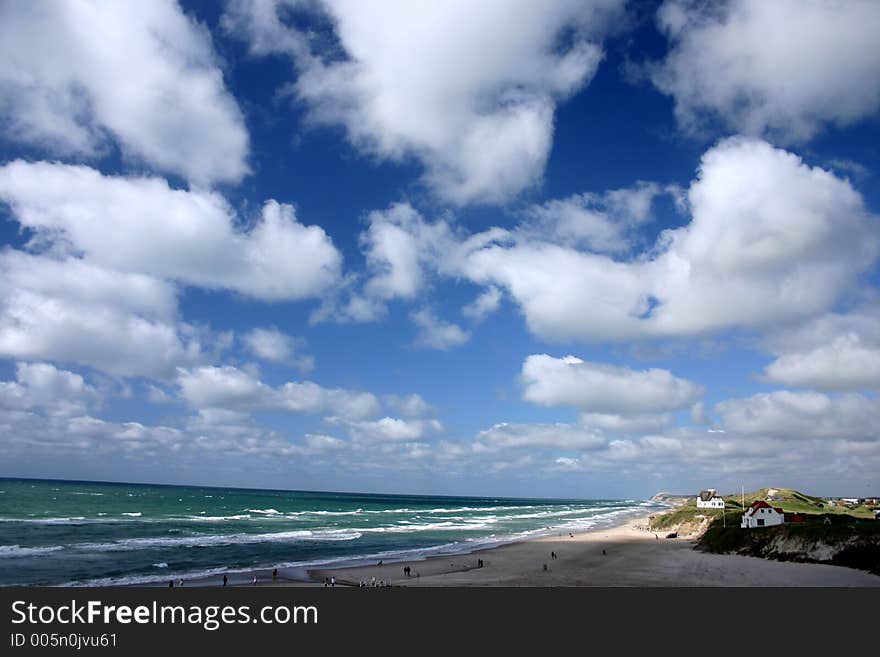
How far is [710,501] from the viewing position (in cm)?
9775

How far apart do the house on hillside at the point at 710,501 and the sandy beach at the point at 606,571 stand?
3515cm

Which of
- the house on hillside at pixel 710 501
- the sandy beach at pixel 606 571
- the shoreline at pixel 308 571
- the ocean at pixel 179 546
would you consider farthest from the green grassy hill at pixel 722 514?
the shoreline at pixel 308 571

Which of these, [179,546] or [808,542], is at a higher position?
[808,542]

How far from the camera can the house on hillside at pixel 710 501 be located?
3740 inches

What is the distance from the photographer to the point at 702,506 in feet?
318

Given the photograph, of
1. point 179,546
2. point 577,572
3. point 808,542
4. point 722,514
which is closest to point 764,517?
point 808,542

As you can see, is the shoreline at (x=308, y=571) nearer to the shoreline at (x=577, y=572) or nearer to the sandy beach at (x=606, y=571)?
the shoreline at (x=577, y=572)

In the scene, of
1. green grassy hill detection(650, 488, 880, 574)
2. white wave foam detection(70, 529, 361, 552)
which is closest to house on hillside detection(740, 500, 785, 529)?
green grassy hill detection(650, 488, 880, 574)

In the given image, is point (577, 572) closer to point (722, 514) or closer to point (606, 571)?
point (606, 571)

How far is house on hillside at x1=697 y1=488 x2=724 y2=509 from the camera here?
95000mm

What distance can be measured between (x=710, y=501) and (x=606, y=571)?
2413 inches

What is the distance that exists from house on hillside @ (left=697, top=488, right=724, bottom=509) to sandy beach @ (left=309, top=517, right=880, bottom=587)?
35.1 metres
